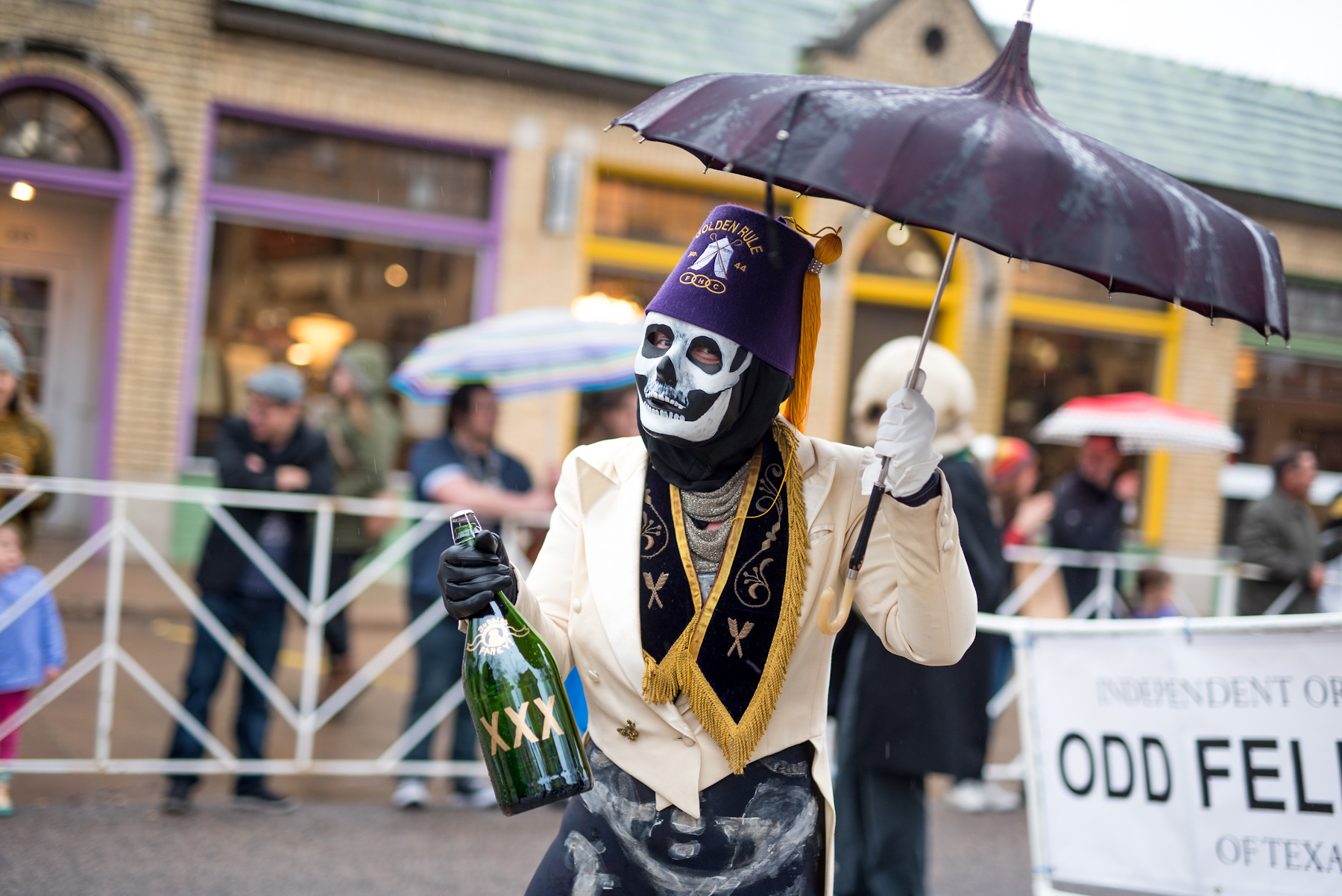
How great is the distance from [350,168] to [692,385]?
8756 mm

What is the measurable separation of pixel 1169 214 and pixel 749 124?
0.65 m

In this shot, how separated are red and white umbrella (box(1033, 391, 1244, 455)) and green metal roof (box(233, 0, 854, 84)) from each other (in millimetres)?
4280

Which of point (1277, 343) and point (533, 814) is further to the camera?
point (1277, 343)

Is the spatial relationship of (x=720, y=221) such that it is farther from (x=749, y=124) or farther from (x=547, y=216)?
(x=547, y=216)

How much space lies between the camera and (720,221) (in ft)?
7.56

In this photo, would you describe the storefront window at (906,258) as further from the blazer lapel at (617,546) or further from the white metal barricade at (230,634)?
the blazer lapel at (617,546)

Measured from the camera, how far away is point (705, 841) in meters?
2.16

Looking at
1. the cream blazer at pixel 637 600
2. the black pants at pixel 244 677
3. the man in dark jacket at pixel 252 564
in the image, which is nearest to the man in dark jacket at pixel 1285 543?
the man in dark jacket at pixel 252 564

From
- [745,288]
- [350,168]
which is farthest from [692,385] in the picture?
[350,168]

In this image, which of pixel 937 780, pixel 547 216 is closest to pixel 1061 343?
pixel 547 216

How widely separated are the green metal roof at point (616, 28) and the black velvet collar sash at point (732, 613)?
329 inches

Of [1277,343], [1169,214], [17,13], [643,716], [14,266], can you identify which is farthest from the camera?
[1277,343]

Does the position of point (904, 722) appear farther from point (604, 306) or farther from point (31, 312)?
point (31, 312)

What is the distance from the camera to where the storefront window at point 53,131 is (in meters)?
9.27
